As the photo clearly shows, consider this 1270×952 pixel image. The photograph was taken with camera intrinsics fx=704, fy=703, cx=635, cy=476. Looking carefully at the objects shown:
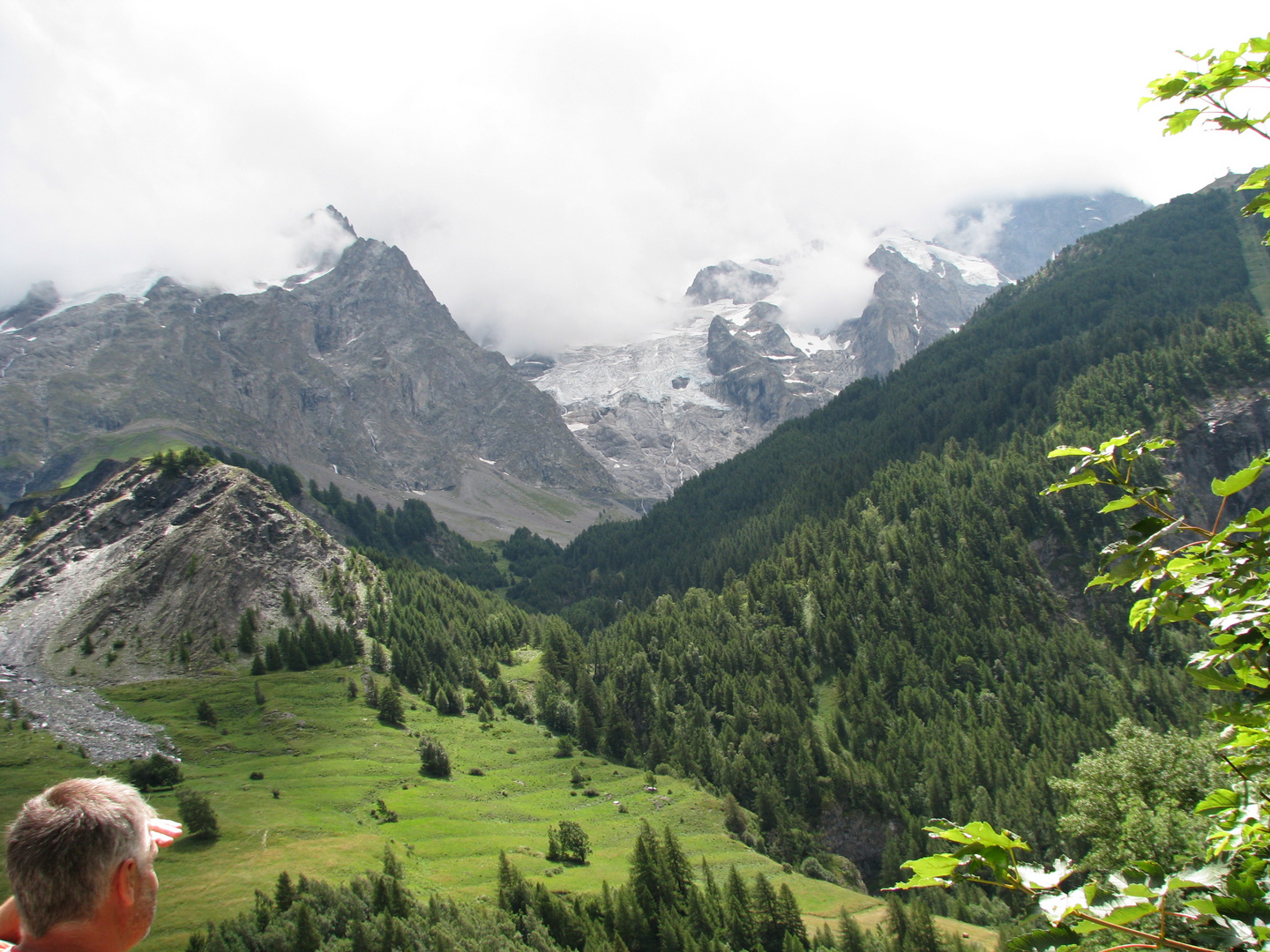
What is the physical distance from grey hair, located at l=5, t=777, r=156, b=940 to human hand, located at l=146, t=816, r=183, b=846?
14.6 inches

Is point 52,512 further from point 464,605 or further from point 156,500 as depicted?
point 464,605

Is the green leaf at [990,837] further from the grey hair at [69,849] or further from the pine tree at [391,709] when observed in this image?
the pine tree at [391,709]

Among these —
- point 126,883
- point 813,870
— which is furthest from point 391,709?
point 126,883

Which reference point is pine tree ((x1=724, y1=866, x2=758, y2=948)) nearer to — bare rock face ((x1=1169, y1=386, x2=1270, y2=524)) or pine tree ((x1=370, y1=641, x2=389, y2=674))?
pine tree ((x1=370, y1=641, x2=389, y2=674))

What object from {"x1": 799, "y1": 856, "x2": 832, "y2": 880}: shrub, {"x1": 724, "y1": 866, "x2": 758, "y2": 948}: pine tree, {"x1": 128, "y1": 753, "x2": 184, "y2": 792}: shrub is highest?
{"x1": 128, "y1": 753, "x2": 184, "y2": 792}: shrub

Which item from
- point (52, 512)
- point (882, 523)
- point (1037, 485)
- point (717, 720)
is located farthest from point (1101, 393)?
point (52, 512)

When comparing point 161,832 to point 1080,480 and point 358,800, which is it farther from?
point 358,800

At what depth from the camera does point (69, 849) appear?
4840 millimetres

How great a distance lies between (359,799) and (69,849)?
107 meters

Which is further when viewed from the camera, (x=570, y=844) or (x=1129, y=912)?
(x=570, y=844)

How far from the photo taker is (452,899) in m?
69.0

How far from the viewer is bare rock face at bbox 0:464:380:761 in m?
128

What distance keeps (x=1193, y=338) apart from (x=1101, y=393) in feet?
90.6

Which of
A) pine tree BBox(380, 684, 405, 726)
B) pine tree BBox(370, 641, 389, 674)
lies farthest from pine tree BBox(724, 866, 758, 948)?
pine tree BBox(370, 641, 389, 674)
